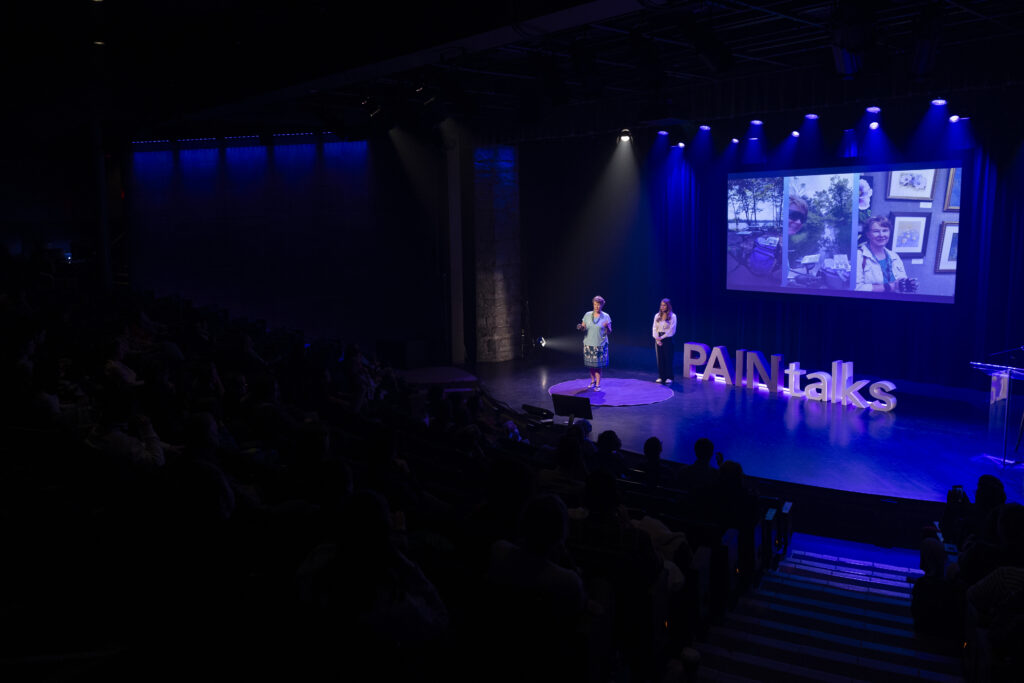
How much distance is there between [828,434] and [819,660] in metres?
6.20

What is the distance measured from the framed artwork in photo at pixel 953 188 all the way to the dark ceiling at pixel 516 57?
2.83ft

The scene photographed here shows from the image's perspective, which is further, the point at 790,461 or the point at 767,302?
the point at 767,302

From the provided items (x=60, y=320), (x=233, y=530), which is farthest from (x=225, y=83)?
(x=233, y=530)

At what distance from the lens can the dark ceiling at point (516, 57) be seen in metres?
7.66

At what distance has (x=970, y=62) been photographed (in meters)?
9.18

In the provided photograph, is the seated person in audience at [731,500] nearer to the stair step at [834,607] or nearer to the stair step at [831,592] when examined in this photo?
the stair step at [834,607]

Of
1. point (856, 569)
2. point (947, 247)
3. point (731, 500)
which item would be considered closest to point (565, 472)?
point (731, 500)

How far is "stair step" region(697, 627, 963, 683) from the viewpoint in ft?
12.6

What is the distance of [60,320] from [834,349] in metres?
10.5

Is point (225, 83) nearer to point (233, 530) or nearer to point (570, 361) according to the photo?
point (570, 361)

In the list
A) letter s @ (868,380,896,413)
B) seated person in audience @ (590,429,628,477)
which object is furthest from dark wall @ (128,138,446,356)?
seated person in audience @ (590,429,628,477)

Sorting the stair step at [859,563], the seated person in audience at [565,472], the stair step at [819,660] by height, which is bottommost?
the stair step at [859,563]

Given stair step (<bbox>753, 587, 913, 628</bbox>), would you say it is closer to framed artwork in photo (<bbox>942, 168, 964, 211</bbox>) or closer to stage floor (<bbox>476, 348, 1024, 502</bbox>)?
stage floor (<bbox>476, 348, 1024, 502</bbox>)

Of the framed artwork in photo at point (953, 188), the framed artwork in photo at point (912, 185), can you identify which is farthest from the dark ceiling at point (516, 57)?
Result: the framed artwork in photo at point (912, 185)
